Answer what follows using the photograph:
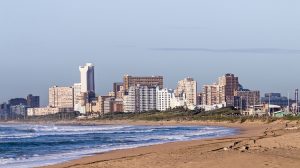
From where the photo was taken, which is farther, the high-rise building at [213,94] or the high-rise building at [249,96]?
the high-rise building at [213,94]

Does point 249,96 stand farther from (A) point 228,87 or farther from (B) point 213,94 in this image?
(B) point 213,94

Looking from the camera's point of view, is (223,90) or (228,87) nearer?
(223,90)

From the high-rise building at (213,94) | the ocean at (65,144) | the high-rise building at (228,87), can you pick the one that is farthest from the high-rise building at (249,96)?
the ocean at (65,144)

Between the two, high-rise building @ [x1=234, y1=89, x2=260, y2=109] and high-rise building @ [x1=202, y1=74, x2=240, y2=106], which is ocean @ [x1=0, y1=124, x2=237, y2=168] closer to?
high-rise building @ [x1=202, y1=74, x2=240, y2=106]

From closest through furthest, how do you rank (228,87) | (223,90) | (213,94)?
1. (223,90)
2. (228,87)
3. (213,94)

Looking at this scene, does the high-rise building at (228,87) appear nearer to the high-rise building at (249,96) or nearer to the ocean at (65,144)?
the high-rise building at (249,96)

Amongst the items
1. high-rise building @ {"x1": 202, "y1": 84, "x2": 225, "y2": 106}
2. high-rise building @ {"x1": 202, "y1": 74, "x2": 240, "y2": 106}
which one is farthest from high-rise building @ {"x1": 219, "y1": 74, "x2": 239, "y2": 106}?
high-rise building @ {"x1": 202, "y1": 84, "x2": 225, "y2": 106}

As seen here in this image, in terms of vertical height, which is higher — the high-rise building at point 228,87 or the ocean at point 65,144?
the high-rise building at point 228,87

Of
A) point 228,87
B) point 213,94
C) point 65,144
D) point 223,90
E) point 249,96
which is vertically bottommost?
point 65,144

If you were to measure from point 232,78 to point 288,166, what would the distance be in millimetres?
183015

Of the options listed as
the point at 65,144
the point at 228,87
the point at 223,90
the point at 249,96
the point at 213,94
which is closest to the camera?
the point at 65,144

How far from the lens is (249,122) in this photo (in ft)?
292

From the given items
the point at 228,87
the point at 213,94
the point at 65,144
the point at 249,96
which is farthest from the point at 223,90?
the point at 65,144

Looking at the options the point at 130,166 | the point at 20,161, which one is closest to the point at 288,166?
the point at 130,166
